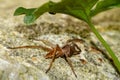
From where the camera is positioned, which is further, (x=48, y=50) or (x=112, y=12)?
(x=112, y=12)

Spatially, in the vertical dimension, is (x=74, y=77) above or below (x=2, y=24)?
below

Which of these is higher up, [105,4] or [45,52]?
[105,4]

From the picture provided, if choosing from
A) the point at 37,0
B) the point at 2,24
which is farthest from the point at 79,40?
the point at 37,0

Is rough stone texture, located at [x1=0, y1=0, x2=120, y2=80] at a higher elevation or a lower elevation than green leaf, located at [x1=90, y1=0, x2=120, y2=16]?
lower

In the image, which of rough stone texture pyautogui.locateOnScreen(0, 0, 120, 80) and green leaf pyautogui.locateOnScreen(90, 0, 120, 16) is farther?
green leaf pyautogui.locateOnScreen(90, 0, 120, 16)

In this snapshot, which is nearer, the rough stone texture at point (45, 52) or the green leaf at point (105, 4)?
the rough stone texture at point (45, 52)

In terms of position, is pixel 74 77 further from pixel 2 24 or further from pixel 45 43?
pixel 2 24

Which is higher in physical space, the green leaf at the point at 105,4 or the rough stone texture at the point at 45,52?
the green leaf at the point at 105,4

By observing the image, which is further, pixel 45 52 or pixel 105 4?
pixel 45 52
